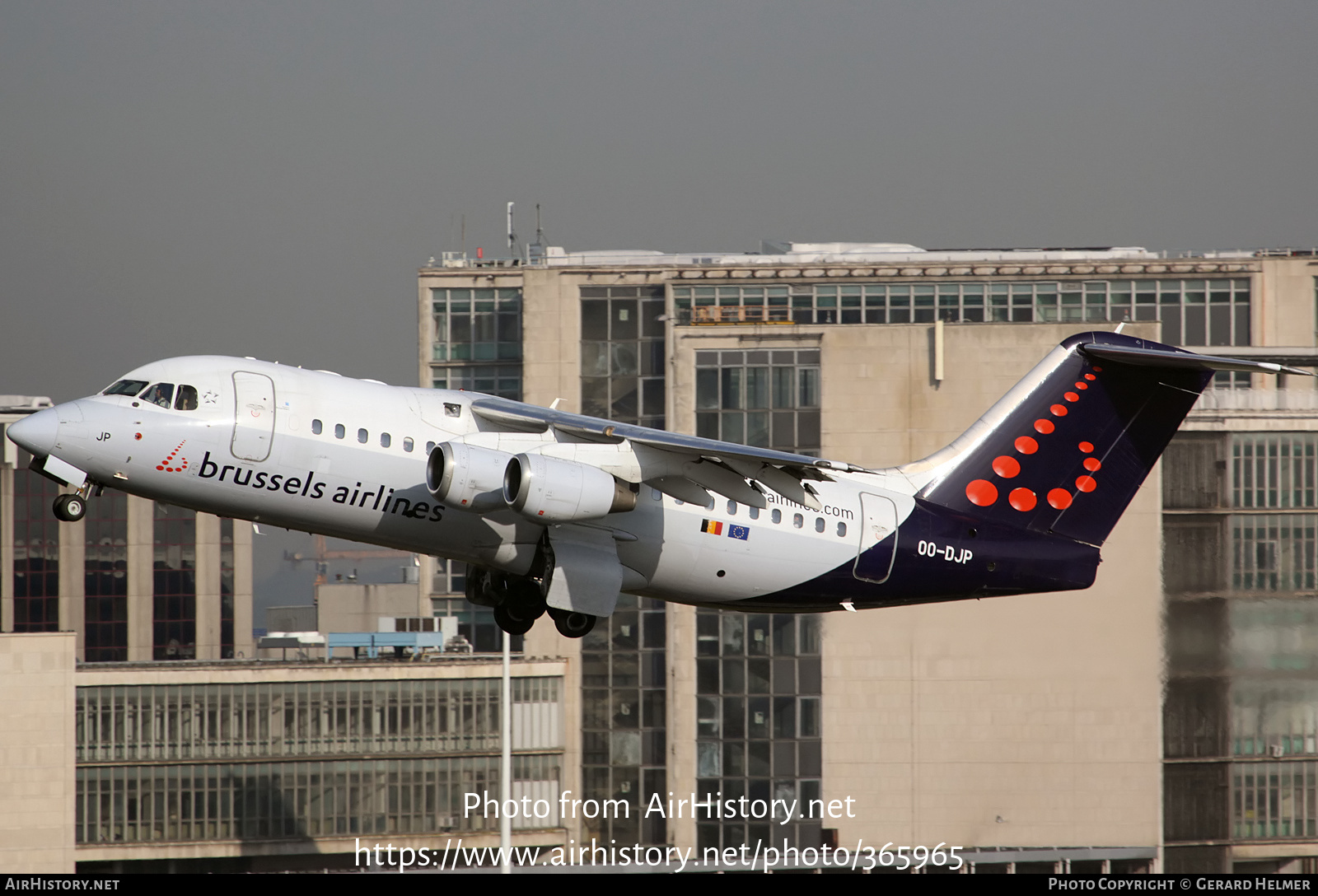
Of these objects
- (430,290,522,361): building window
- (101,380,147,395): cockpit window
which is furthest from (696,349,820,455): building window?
(101,380,147,395): cockpit window

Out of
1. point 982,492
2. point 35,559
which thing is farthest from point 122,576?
point 982,492

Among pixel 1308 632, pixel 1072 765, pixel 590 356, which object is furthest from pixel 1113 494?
pixel 590 356

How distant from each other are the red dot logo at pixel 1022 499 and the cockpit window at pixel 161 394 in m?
12.9

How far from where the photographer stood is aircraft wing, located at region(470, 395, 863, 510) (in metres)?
21.0

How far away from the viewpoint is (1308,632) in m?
43.5

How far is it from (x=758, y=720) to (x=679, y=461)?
106 feet

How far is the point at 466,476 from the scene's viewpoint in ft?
65.4

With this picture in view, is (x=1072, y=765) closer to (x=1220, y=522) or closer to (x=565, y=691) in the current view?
(x=1220, y=522)

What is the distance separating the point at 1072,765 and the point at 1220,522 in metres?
9.08

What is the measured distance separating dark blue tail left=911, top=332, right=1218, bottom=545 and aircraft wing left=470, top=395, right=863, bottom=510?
409 centimetres

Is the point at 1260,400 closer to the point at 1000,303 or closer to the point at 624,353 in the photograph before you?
the point at 1000,303

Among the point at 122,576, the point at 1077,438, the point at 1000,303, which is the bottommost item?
the point at 122,576

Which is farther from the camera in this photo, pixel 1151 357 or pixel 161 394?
pixel 1151 357
